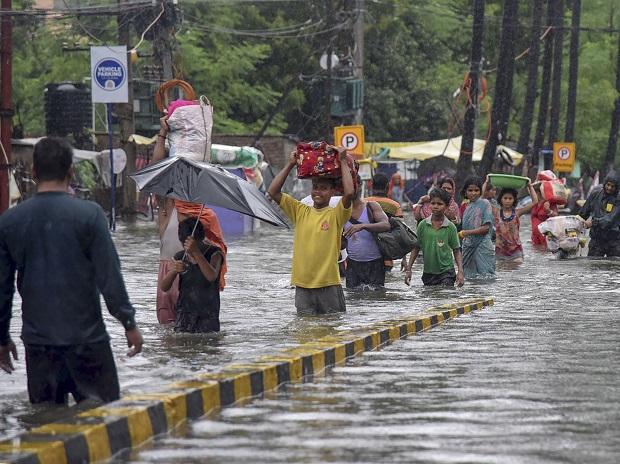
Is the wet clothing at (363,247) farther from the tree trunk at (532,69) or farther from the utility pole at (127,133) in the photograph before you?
the tree trunk at (532,69)

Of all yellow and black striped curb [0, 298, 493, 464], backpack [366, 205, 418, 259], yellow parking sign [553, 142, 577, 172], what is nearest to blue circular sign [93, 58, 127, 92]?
backpack [366, 205, 418, 259]

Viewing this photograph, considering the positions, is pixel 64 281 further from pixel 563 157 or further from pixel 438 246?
pixel 563 157

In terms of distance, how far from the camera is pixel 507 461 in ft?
24.2

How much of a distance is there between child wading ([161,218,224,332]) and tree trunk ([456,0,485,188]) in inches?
912

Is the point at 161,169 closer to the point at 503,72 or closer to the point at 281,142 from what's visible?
the point at 503,72

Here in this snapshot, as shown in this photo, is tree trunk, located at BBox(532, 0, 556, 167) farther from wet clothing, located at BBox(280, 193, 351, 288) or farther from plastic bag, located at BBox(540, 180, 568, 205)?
wet clothing, located at BBox(280, 193, 351, 288)

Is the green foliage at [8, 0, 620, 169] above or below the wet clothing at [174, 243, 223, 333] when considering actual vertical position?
above

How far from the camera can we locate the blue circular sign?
112ft

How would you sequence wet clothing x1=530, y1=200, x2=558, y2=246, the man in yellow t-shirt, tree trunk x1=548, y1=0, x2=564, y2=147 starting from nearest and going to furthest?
1. the man in yellow t-shirt
2. wet clothing x1=530, y1=200, x2=558, y2=246
3. tree trunk x1=548, y1=0, x2=564, y2=147

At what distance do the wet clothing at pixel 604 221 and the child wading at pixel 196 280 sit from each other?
595 inches

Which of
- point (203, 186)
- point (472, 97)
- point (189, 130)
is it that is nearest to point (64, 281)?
point (203, 186)

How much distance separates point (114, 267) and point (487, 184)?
1755cm

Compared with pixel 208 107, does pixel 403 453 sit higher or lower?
lower

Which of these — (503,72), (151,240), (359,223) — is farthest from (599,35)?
(359,223)
